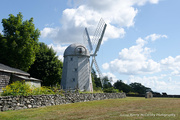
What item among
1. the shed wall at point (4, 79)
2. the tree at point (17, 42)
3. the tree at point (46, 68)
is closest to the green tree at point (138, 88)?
the tree at point (46, 68)

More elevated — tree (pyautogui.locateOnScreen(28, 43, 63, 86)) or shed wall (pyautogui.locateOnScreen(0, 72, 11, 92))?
tree (pyautogui.locateOnScreen(28, 43, 63, 86))

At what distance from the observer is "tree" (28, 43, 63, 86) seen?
4184 cm

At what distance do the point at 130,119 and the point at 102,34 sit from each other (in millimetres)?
34086

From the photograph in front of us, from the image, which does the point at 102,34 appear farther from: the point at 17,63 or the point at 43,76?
the point at 17,63

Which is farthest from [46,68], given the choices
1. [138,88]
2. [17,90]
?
[138,88]

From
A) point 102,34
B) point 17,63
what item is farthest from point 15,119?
point 102,34

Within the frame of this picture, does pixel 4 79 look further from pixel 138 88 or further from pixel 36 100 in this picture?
pixel 138 88

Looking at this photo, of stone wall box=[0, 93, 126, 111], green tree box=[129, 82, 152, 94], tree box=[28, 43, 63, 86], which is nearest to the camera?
stone wall box=[0, 93, 126, 111]

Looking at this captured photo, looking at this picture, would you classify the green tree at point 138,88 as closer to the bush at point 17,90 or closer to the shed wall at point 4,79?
the shed wall at point 4,79

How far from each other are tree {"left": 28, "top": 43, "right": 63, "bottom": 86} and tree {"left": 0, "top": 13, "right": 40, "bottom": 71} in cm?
537

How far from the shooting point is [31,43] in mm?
36188

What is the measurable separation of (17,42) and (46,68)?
9427 mm

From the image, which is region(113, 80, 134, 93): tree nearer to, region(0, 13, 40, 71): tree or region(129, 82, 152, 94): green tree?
region(129, 82, 152, 94): green tree

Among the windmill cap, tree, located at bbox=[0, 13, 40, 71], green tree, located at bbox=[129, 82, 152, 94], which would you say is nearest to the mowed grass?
tree, located at bbox=[0, 13, 40, 71]
